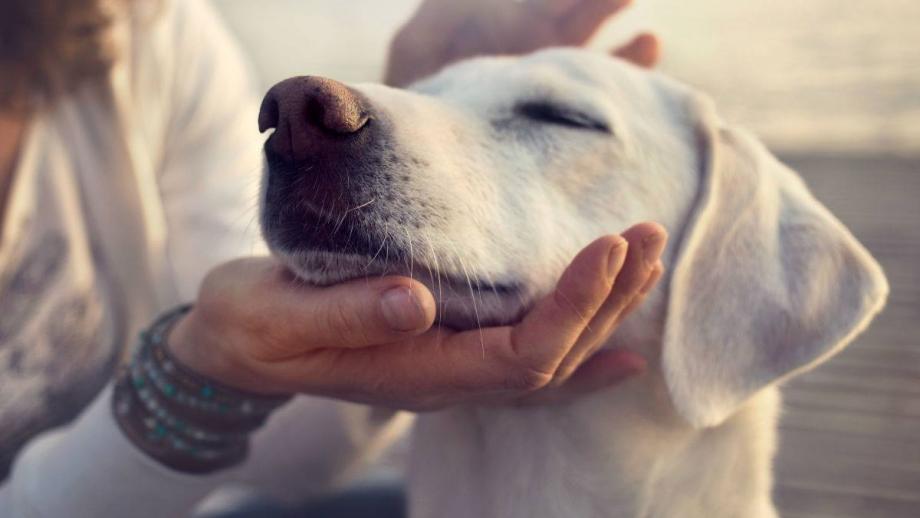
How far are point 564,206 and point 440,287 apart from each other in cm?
28

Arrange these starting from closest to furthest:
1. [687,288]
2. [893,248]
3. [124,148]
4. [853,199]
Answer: [687,288] → [124,148] → [893,248] → [853,199]

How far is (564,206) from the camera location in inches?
51.5

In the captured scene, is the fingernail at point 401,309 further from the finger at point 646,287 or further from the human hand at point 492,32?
the human hand at point 492,32

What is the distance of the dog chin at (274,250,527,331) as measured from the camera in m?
1.09

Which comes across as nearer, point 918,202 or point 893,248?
point 893,248

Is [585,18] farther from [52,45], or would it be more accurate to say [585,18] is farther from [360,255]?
[52,45]

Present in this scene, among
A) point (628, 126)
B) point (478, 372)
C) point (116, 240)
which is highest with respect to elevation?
point (628, 126)

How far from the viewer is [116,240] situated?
197 cm

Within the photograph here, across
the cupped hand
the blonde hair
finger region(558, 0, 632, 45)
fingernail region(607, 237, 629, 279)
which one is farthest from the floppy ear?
the blonde hair

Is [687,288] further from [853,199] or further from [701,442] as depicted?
[853,199]

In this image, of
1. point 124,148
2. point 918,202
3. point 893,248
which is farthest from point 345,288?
point 918,202

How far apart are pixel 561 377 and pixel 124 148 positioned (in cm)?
123

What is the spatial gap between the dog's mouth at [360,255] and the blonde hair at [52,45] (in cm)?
106

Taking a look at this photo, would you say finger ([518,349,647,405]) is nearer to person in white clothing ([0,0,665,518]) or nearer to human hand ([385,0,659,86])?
person in white clothing ([0,0,665,518])
